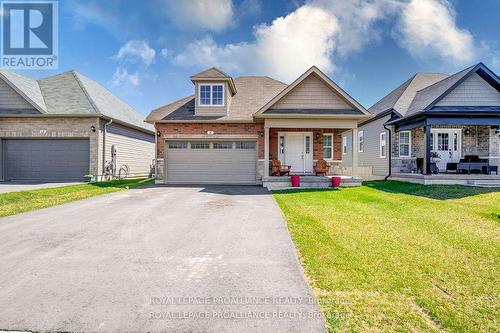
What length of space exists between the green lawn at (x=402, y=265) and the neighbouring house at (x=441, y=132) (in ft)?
25.2

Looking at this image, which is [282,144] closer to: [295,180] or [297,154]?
[297,154]

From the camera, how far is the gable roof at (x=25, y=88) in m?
15.9

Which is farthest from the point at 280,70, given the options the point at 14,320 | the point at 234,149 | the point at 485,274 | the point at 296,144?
the point at 14,320

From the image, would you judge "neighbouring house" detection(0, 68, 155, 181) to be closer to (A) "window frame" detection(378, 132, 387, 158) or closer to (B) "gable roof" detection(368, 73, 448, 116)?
(A) "window frame" detection(378, 132, 387, 158)

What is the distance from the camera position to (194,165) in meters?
16.1

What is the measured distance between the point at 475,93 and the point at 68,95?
23827 mm

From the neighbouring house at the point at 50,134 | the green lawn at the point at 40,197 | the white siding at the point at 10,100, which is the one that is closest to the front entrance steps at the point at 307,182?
the green lawn at the point at 40,197

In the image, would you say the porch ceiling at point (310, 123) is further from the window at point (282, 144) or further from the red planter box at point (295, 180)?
the red planter box at point (295, 180)

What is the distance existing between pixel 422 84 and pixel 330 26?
393 inches

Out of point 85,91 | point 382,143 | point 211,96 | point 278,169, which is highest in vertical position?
point 85,91

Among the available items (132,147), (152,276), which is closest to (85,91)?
(132,147)

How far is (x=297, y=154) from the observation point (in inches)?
656

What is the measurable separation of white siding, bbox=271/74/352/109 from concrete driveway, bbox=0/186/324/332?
8.99m

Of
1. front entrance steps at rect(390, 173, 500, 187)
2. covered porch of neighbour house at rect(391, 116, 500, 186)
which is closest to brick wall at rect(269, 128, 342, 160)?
covered porch of neighbour house at rect(391, 116, 500, 186)
